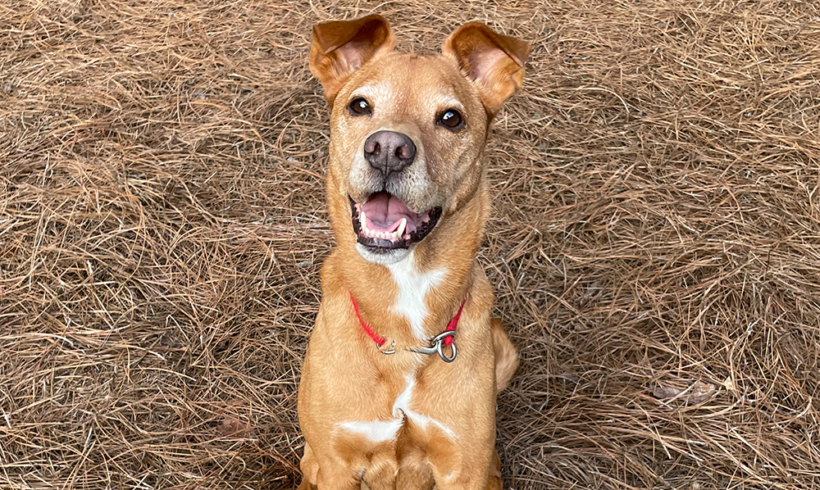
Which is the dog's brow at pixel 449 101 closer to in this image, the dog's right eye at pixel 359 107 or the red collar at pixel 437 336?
the dog's right eye at pixel 359 107

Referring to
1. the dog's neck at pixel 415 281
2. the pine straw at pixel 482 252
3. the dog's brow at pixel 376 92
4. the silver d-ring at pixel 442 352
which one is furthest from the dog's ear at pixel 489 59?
the pine straw at pixel 482 252

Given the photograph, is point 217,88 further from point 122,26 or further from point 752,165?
point 752,165

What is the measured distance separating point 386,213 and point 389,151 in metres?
0.30

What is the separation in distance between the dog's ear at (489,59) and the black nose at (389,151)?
2.63 feet

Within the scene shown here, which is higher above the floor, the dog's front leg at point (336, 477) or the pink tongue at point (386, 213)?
the pink tongue at point (386, 213)

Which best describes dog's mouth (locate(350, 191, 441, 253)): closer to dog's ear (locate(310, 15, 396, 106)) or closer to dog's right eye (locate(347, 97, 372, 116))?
dog's right eye (locate(347, 97, 372, 116))

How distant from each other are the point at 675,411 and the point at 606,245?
130cm

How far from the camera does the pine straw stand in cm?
405

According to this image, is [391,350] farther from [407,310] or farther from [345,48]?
[345,48]

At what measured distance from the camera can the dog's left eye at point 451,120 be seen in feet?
9.58

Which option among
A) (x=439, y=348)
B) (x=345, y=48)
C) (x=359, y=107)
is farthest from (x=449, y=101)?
(x=439, y=348)

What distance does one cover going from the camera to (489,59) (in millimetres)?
3281

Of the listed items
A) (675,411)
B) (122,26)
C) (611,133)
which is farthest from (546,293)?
(122,26)

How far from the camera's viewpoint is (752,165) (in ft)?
17.3
